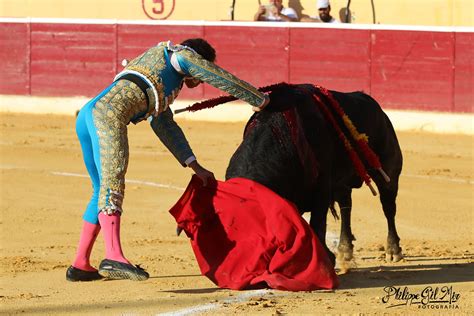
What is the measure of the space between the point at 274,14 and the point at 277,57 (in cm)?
71

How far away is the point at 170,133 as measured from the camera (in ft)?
16.0

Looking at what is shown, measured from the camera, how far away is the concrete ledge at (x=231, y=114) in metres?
12.6

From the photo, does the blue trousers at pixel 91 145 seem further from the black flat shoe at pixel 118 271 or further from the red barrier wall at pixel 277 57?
the red barrier wall at pixel 277 57

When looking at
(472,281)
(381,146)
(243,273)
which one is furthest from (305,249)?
(381,146)

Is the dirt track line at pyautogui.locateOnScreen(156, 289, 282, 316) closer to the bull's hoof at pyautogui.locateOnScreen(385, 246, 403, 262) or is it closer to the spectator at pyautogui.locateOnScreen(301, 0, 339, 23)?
the bull's hoof at pyautogui.locateOnScreen(385, 246, 403, 262)

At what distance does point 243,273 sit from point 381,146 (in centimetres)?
140

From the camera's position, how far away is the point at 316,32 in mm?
13359

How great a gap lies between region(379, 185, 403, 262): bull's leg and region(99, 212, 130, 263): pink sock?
1677 mm

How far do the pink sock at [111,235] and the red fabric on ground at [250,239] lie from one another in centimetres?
30

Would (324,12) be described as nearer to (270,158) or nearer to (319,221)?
(319,221)

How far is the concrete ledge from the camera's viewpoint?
41.3ft

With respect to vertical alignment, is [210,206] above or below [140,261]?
above

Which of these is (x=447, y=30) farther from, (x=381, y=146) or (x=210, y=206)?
(x=210, y=206)

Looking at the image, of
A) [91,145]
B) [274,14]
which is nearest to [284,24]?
[274,14]
